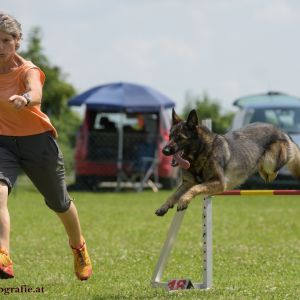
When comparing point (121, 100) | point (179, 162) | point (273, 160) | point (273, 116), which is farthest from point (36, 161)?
point (121, 100)

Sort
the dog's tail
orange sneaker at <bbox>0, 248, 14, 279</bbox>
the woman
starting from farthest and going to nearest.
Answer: the dog's tail
the woman
orange sneaker at <bbox>0, 248, 14, 279</bbox>

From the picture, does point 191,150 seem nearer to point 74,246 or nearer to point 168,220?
point 74,246

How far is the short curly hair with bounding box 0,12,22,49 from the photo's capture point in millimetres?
5000

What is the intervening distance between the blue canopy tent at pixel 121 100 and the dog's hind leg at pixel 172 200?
13.2 meters

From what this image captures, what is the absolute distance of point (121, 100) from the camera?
19.3 meters

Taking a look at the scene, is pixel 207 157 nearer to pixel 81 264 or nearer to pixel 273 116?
pixel 81 264

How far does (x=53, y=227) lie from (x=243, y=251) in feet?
11.3

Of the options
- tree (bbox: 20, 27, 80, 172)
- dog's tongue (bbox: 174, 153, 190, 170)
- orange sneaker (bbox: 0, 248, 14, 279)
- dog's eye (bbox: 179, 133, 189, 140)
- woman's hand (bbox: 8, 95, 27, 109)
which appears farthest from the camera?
tree (bbox: 20, 27, 80, 172)

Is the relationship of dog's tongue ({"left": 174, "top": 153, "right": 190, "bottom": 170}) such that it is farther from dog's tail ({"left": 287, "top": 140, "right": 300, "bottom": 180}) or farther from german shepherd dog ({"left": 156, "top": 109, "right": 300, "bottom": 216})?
dog's tail ({"left": 287, "top": 140, "right": 300, "bottom": 180})

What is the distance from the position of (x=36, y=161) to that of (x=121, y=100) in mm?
14013

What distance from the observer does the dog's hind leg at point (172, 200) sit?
5.59 meters

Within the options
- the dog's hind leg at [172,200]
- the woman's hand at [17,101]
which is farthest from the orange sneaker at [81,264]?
the woman's hand at [17,101]

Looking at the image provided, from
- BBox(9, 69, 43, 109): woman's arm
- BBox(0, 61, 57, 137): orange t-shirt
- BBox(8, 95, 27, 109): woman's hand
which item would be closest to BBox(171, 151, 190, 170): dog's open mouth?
BBox(0, 61, 57, 137): orange t-shirt

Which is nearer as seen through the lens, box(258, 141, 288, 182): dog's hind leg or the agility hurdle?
the agility hurdle
